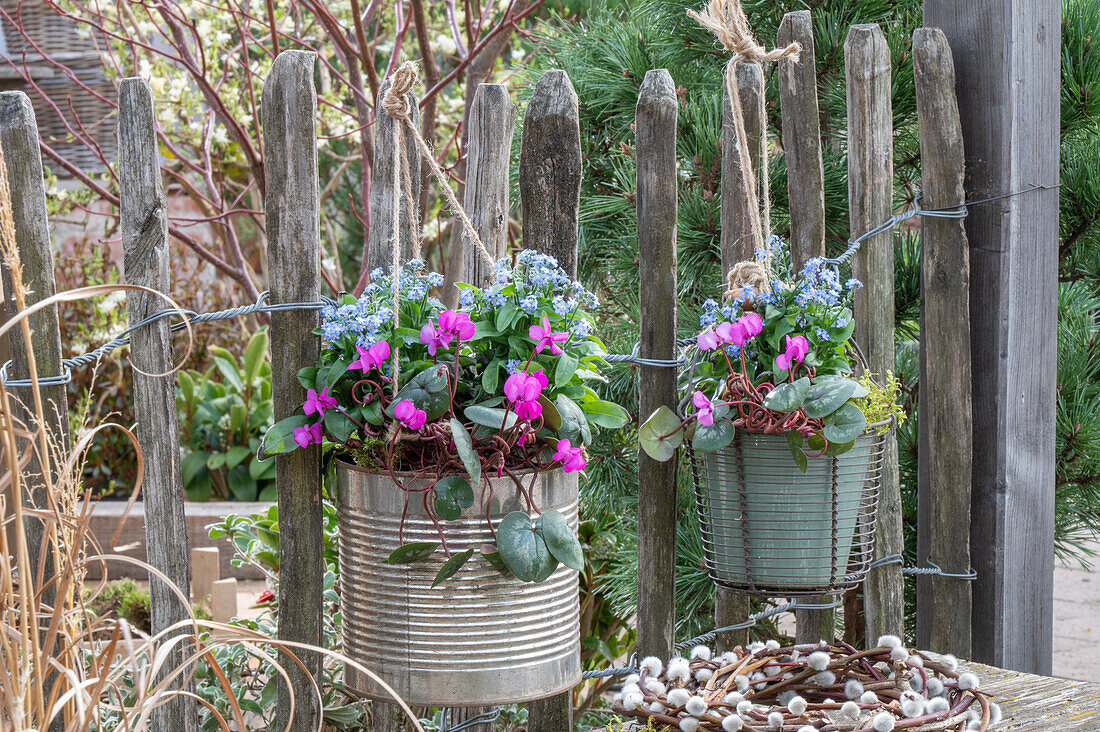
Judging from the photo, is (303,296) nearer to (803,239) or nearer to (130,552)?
(803,239)

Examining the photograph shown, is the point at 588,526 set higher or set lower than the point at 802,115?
lower

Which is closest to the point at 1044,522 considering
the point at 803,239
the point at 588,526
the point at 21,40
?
the point at 803,239

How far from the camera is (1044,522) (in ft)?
6.86

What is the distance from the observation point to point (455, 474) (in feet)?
4.37

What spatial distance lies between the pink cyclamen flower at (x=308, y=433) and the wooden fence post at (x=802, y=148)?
972mm

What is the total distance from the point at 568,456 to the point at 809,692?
1.45ft

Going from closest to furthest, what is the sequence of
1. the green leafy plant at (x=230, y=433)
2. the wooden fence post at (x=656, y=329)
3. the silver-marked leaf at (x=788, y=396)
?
the silver-marked leaf at (x=788, y=396) → the wooden fence post at (x=656, y=329) → the green leafy plant at (x=230, y=433)

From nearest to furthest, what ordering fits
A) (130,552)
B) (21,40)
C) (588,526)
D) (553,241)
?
1. (553,241)
2. (588,526)
3. (130,552)
4. (21,40)

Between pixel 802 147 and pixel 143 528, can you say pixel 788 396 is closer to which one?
pixel 802 147

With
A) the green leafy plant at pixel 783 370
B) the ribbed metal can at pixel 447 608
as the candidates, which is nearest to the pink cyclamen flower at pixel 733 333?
the green leafy plant at pixel 783 370

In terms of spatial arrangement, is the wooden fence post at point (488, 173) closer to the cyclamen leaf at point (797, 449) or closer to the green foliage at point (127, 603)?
the cyclamen leaf at point (797, 449)

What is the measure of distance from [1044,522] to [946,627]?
30 centimetres

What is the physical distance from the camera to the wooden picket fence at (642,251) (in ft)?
4.67

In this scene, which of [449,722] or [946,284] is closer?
[449,722]
